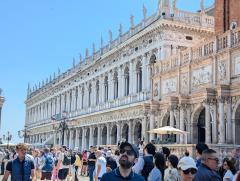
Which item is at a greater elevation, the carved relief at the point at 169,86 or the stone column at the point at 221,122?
the carved relief at the point at 169,86

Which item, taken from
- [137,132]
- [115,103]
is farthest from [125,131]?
[137,132]

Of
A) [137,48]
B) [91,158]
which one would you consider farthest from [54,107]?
[91,158]

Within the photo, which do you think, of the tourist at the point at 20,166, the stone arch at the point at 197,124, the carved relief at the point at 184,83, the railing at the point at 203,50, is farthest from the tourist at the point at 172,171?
the carved relief at the point at 184,83

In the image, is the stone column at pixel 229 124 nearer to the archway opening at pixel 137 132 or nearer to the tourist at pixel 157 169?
the tourist at pixel 157 169

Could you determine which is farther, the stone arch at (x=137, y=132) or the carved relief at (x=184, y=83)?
the stone arch at (x=137, y=132)

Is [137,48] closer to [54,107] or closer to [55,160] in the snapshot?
[55,160]

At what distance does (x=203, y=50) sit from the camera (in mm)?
21672

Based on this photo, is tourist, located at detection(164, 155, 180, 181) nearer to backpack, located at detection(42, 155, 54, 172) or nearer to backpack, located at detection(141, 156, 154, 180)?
Answer: backpack, located at detection(141, 156, 154, 180)

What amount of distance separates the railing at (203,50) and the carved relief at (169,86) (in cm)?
65

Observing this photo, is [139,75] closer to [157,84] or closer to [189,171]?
[157,84]

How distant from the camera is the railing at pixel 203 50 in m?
19.3

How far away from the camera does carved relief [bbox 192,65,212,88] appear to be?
21.0 metres

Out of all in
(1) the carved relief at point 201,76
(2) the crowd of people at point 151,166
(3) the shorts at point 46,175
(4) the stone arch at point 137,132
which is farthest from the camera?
(4) the stone arch at point 137,132

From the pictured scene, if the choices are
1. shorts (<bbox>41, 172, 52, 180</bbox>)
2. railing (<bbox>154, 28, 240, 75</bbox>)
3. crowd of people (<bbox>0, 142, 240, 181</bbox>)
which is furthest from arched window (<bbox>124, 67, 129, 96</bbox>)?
crowd of people (<bbox>0, 142, 240, 181</bbox>)
